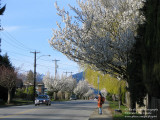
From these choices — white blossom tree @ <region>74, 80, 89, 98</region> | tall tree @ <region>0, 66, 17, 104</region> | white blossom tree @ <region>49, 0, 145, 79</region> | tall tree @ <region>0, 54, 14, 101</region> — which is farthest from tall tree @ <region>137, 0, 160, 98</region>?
white blossom tree @ <region>74, 80, 89, 98</region>

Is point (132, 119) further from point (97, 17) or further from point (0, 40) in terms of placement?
point (0, 40)

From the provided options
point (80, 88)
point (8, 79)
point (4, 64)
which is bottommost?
point (80, 88)

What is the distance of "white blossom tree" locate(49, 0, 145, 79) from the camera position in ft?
64.7

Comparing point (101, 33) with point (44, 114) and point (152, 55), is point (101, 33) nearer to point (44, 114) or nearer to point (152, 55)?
point (44, 114)

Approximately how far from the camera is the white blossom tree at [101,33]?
64.7ft

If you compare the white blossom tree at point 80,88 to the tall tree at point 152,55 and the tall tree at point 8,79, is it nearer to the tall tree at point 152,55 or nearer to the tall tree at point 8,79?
the tall tree at point 8,79

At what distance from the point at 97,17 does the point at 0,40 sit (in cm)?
2406

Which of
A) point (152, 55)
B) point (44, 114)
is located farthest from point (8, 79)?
point (152, 55)

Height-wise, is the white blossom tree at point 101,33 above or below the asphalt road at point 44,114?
above

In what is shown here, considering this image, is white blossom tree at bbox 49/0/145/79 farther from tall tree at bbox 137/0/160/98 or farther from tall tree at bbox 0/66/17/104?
tall tree at bbox 0/66/17/104

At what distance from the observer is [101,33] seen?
832 inches

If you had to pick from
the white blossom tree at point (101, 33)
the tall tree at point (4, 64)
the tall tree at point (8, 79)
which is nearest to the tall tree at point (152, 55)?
the white blossom tree at point (101, 33)

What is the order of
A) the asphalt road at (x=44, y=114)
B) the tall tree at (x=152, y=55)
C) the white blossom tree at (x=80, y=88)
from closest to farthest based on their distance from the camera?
the tall tree at (x=152, y=55) < the asphalt road at (x=44, y=114) < the white blossom tree at (x=80, y=88)

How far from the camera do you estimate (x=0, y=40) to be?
136ft
